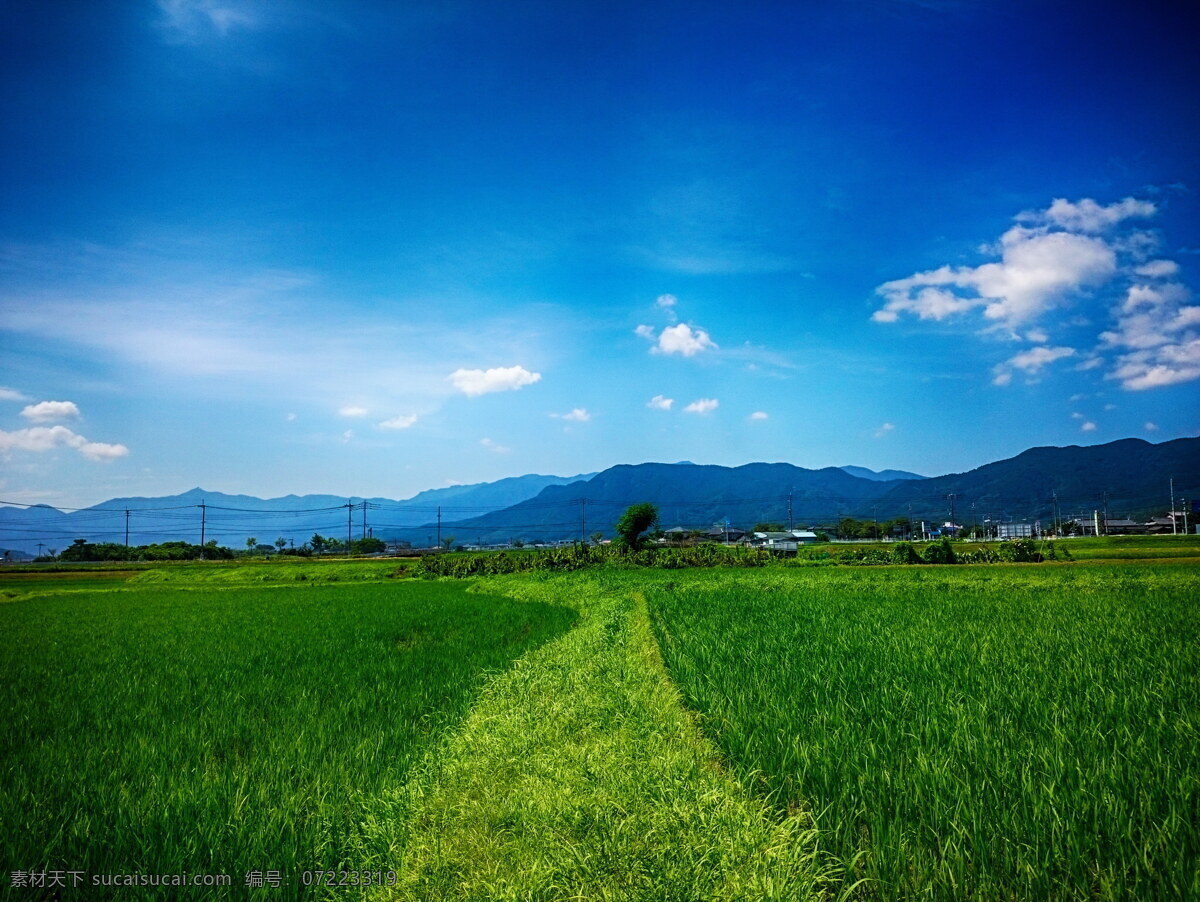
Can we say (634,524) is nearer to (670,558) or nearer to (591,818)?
(670,558)

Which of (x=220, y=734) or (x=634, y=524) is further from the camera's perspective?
(x=634, y=524)

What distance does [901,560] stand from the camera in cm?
3719

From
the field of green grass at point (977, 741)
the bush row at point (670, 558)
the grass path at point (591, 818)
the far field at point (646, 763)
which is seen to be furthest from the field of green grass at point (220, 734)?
the bush row at point (670, 558)

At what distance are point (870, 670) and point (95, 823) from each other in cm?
724

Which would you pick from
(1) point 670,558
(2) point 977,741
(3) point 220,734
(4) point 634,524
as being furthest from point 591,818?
(4) point 634,524

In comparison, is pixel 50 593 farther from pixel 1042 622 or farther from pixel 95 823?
pixel 1042 622

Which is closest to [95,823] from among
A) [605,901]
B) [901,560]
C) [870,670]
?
[605,901]

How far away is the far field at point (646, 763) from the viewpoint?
3092 mm

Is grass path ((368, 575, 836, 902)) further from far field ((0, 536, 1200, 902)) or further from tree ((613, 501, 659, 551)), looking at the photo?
tree ((613, 501, 659, 551))

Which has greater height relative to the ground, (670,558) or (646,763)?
(646,763)

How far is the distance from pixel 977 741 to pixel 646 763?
247 cm

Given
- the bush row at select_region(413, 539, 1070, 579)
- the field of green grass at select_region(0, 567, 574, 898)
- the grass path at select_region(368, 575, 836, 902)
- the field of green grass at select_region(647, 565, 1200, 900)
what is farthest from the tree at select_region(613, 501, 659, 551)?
the grass path at select_region(368, 575, 836, 902)

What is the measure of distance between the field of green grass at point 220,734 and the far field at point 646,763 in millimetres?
31

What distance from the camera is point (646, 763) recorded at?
4.67 meters
